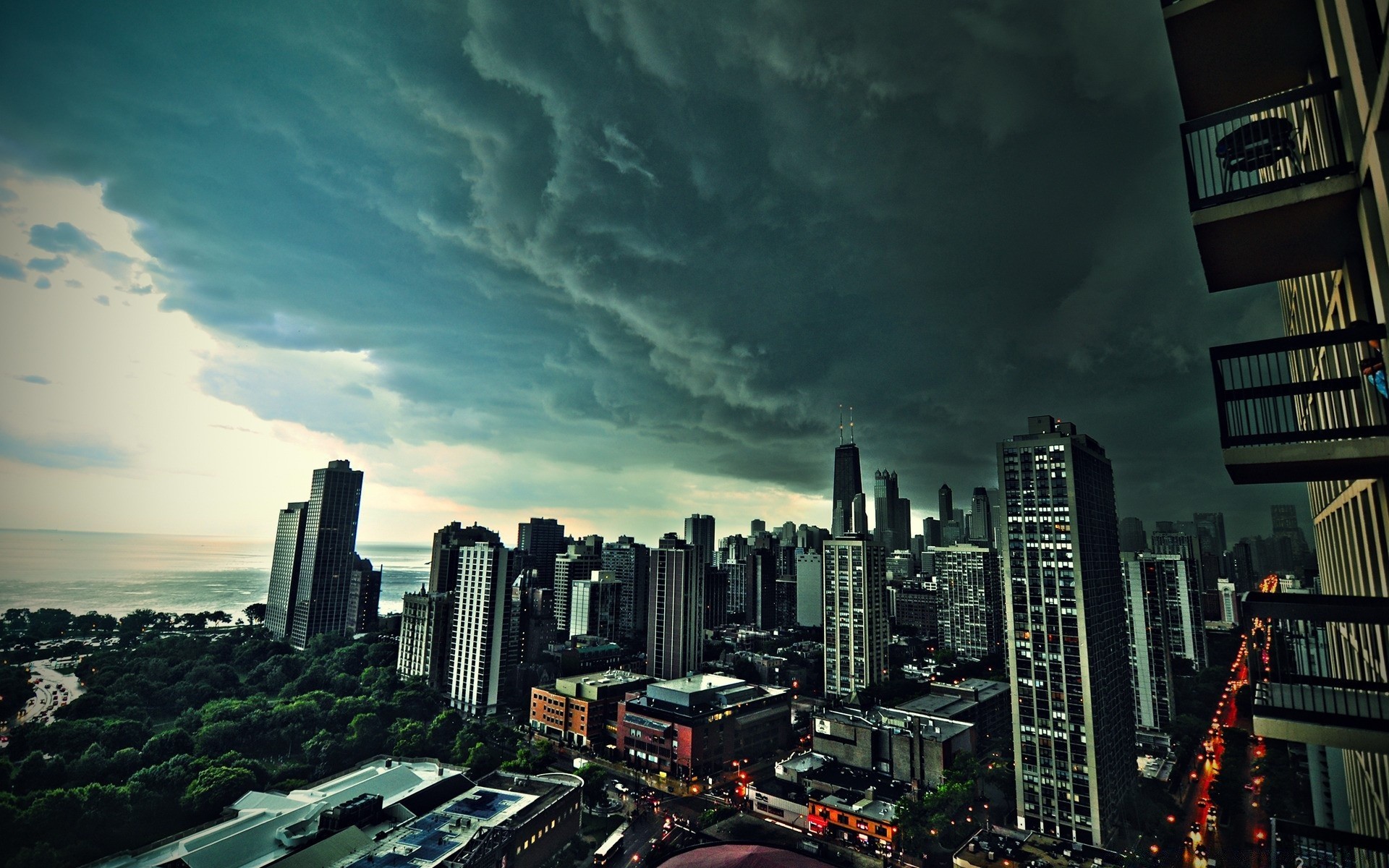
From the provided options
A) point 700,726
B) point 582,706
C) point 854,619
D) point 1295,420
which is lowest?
point 582,706

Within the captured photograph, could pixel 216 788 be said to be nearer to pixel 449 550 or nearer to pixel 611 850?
pixel 611 850

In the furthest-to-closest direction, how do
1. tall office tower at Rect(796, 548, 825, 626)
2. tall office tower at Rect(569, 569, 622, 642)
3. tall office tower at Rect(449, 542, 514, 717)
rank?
1. tall office tower at Rect(796, 548, 825, 626)
2. tall office tower at Rect(569, 569, 622, 642)
3. tall office tower at Rect(449, 542, 514, 717)

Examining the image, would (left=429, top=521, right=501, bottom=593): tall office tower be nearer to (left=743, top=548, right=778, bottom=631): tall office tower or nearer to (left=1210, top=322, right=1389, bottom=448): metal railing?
(left=743, top=548, right=778, bottom=631): tall office tower

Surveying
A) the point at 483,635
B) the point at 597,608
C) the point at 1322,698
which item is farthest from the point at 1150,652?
the point at 597,608

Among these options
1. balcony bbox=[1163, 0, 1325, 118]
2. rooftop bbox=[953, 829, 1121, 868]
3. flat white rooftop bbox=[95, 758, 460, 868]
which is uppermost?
balcony bbox=[1163, 0, 1325, 118]

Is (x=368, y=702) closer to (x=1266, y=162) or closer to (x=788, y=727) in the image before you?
(x=788, y=727)

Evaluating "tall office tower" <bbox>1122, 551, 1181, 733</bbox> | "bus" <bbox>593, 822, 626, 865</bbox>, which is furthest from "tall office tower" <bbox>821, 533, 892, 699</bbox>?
"bus" <bbox>593, 822, 626, 865</bbox>

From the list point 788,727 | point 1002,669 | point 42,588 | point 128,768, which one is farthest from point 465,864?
point 42,588
